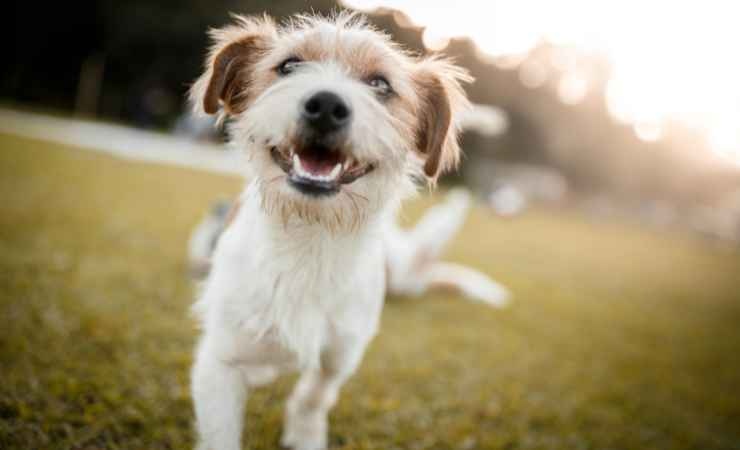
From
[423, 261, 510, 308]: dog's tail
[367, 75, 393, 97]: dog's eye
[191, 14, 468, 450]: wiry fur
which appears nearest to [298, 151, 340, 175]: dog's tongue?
[191, 14, 468, 450]: wiry fur

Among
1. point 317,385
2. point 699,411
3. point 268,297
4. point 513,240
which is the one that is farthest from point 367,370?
point 513,240

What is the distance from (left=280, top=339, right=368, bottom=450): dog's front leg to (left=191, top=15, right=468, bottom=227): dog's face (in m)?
0.89

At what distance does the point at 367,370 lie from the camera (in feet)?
13.4

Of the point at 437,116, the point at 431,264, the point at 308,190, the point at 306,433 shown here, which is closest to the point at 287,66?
the point at 308,190

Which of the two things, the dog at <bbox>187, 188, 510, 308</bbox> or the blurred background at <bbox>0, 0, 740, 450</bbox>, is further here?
the dog at <bbox>187, 188, 510, 308</bbox>

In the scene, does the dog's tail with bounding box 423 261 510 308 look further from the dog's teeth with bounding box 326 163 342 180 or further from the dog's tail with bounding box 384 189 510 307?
the dog's teeth with bounding box 326 163 342 180

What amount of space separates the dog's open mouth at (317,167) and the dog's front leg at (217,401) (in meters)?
0.96

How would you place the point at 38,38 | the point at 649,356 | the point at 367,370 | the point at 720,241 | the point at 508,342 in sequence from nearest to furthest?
1. the point at 367,370
2. the point at 508,342
3. the point at 649,356
4. the point at 38,38
5. the point at 720,241

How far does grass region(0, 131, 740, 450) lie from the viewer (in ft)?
9.95

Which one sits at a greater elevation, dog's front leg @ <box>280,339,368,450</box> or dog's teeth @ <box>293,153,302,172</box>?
dog's teeth @ <box>293,153,302,172</box>

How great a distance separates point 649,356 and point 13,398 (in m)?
6.62

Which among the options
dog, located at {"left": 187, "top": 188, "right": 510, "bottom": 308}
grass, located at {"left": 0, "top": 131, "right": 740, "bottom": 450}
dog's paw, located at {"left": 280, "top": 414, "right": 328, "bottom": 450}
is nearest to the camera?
dog's paw, located at {"left": 280, "top": 414, "right": 328, "bottom": 450}

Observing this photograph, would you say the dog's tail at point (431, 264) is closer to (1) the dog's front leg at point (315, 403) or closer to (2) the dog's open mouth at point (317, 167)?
(1) the dog's front leg at point (315, 403)

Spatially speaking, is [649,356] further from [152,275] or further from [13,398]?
[13,398]
